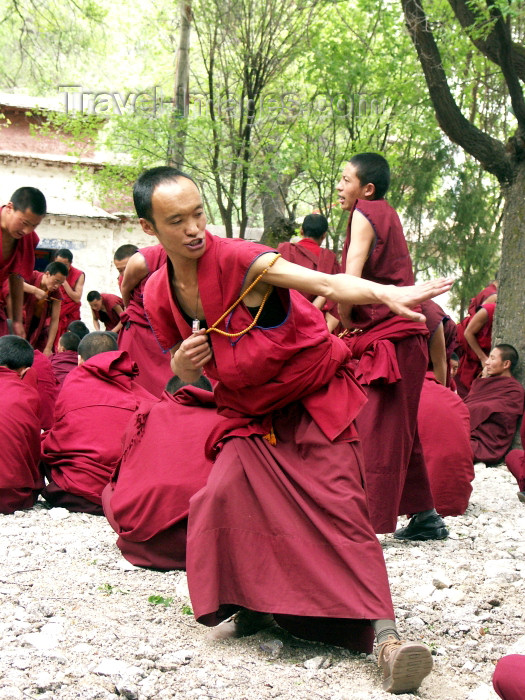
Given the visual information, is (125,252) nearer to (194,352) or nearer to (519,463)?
(519,463)

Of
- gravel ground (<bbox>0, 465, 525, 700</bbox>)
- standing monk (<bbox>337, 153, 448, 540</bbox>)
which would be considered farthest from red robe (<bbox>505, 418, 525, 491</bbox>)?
standing monk (<bbox>337, 153, 448, 540</bbox>)

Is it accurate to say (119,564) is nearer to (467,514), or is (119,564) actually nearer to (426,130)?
(467,514)

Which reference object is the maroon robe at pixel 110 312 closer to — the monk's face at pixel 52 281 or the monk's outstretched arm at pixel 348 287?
the monk's face at pixel 52 281

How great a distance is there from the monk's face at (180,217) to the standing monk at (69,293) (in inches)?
283

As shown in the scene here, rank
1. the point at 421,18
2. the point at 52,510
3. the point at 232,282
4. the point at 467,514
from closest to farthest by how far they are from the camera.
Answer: the point at 232,282
the point at 52,510
the point at 467,514
the point at 421,18

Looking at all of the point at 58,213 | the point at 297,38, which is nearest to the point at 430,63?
the point at 297,38

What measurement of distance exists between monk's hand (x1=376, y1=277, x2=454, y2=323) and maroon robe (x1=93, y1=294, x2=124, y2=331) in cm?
715

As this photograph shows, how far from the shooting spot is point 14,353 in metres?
4.97

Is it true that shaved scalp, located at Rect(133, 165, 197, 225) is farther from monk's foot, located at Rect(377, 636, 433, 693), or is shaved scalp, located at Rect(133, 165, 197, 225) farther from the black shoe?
the black shoe

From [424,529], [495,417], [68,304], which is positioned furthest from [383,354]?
[68,304]

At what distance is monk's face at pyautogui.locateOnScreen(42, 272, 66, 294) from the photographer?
866 cm

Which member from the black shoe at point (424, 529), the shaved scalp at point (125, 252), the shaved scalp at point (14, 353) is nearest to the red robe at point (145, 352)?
the shaved scalp at point (125, 252)

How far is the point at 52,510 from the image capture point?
4.75 meters

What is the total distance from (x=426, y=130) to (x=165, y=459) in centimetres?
791
